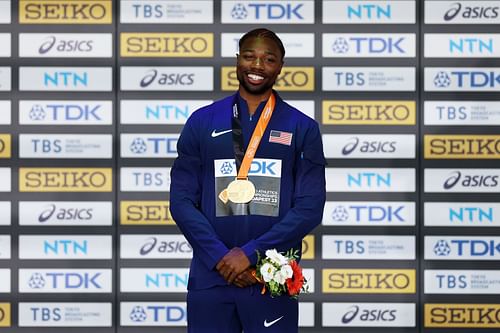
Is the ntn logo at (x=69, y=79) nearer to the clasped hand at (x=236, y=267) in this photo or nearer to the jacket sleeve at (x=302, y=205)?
the jacket sleeve at (x=302, y=205)

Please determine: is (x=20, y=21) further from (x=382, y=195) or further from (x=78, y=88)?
(x=382, y=195)

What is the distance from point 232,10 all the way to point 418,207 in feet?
5.27

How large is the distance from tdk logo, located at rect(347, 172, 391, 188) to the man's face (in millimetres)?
2087

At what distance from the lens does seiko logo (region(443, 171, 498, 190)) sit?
5758 mm

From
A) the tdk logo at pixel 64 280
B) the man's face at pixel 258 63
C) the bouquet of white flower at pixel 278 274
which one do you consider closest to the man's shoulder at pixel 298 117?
the man's face at pixel 258 63

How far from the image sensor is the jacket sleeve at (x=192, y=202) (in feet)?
11.9

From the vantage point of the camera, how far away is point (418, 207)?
574 centimetres

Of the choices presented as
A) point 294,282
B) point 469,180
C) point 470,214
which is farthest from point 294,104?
point 294,282

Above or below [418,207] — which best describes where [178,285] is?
below

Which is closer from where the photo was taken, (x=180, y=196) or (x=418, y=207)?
(x=180, y=196)

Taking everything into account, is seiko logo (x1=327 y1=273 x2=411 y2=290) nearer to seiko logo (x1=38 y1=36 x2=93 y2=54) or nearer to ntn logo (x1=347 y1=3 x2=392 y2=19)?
ntn logo (x1=347 y1=3 x2=392 y2=19)

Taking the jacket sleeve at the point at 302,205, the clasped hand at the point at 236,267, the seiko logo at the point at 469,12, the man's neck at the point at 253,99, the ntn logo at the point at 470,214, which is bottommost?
the clasped hand at the point at 236,267

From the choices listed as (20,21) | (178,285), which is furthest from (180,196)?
(20,21)

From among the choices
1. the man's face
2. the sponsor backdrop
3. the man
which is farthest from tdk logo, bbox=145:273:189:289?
the man's face
